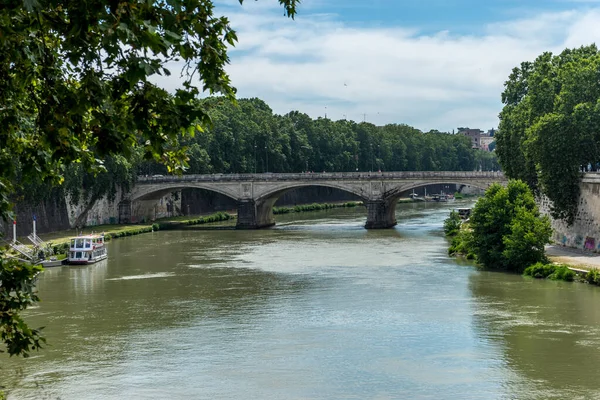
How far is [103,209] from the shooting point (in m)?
70.5

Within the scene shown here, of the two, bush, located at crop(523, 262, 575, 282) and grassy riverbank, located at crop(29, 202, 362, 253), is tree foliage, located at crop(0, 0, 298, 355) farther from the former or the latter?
grassy riverbank, located at crop(29, 202, 362, 253)

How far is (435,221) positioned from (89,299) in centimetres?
4649

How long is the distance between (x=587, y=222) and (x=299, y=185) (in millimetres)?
31282

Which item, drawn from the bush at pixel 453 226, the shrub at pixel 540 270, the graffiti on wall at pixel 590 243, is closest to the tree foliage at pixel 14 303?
the shrub at pixel 540 270

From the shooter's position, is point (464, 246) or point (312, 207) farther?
point (312, 207)

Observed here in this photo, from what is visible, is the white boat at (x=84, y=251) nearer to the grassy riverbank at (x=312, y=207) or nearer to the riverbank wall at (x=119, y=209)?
the riverbank wall at (x=119, y=209)

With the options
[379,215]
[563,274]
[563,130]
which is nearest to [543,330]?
[563,274]

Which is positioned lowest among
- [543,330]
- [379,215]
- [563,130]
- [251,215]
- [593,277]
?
[543,330]

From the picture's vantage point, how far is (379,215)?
A: 68812mm

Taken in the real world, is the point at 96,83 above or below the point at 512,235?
above

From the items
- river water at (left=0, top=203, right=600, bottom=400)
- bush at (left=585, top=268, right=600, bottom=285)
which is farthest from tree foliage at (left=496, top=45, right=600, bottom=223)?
bush at (left=585, top=268, right=600, bottom=285)

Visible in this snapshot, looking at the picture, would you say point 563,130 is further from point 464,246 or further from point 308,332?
point 308,332

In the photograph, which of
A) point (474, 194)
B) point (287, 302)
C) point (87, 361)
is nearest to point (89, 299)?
point (287, 302)

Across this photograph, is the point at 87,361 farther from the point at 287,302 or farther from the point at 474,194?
the point at 474,194
